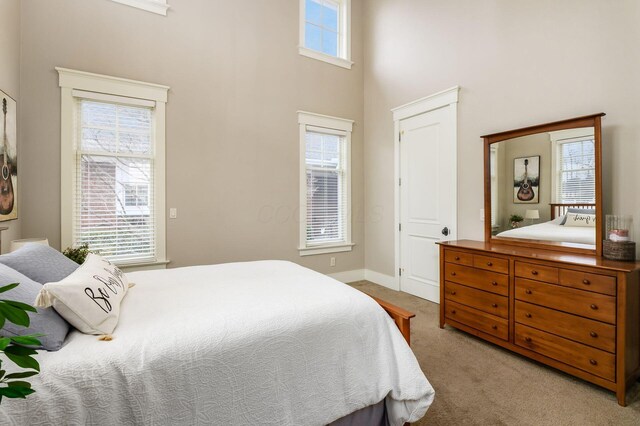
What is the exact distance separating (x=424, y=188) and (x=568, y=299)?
2051 millimetres

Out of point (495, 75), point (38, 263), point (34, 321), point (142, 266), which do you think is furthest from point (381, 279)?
point (34, 321)

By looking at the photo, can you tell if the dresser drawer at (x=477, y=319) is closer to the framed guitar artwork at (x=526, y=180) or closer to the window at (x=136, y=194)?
the framed guitar artwork at (x=526, y=180)

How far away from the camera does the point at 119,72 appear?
10.4 feet

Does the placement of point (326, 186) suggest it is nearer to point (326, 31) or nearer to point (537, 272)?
point (326, 31)

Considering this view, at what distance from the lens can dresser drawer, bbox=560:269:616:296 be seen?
192cm

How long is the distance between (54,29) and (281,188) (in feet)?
8.99

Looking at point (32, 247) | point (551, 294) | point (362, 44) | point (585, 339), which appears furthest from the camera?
point (362, 44)

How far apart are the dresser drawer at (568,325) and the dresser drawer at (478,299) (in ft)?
0.40

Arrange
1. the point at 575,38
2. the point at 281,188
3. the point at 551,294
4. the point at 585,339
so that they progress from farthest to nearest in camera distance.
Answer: the point at 281,188
the point at 575,38
the point at 551,294
the point at 585,339

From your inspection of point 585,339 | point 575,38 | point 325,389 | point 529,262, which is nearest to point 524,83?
point 575,38

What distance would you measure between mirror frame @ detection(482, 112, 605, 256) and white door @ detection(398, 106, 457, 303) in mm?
435

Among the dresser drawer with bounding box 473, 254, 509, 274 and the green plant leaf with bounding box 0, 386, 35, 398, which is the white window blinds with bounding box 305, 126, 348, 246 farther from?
the green plant leaf with bounding box 0, 386, 35, 398

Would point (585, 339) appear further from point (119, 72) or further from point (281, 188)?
point (119, 72)

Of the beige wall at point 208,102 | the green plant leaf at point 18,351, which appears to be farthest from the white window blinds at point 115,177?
the green plant leaf at point 18,351
